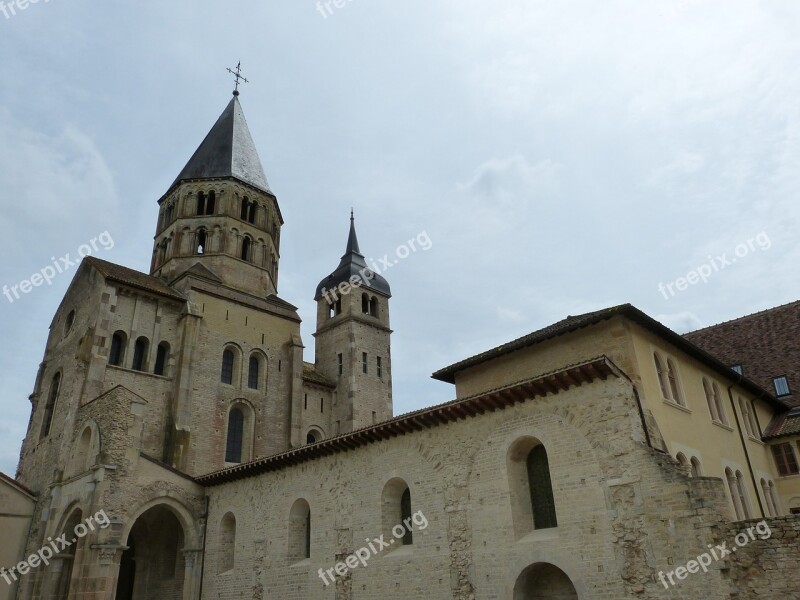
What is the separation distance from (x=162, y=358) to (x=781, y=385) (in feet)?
88.9

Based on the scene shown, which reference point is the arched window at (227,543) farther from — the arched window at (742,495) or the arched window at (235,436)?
the arched window at (742,495)

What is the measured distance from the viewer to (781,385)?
25203 mm

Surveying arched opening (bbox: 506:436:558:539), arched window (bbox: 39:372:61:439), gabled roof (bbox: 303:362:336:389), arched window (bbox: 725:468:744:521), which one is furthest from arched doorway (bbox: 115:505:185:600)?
arched window (bbox: 725:468:744:521)

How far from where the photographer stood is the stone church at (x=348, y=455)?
11.5m

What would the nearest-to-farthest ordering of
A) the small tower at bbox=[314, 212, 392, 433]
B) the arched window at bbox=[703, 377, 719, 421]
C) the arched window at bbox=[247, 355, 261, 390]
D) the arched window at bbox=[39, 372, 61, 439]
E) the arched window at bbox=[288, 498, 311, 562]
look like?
the arched window at bbox=[703, 377, 719, 421]
the arched window at bbox=[288, 498, 311, 562]
the arched window at bbox=[39, 372, 61, 439]
the arched window at bbox=[247, 355, 261, 390]
the small tower at bbox=[314, 212, 392, 433]

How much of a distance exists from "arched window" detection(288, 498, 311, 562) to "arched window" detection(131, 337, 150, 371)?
1081 cm

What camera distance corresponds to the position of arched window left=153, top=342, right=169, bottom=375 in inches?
1010

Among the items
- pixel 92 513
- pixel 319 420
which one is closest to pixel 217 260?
pixel 319 420

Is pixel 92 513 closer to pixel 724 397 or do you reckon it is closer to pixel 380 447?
pixel 380 447

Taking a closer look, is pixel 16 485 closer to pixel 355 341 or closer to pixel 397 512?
pixel 397 512

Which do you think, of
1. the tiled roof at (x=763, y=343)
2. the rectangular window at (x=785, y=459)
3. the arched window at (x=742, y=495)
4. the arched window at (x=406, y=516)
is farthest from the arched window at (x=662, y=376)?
the tiled roof at (x=763, y=343)

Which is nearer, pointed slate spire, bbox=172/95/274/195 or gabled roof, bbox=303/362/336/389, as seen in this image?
gabled roof, bbox=303/362/336/389

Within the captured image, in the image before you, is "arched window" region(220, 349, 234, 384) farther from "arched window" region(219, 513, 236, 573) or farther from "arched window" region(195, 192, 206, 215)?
"arched window" region(195, 192, 206, 215)

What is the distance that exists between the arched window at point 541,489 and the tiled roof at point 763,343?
16.9 m
